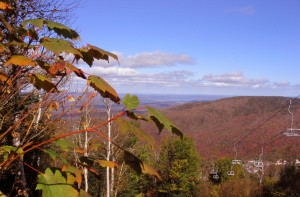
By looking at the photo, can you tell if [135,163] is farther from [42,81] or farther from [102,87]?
[42,81]

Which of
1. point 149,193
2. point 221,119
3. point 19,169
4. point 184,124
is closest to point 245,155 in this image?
point 184,124

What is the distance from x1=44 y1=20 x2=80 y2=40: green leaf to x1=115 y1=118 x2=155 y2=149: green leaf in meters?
0.48

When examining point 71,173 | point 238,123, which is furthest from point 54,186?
point 238,123

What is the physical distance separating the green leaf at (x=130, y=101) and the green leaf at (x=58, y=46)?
0.87ft

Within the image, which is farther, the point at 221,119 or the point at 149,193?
the point at 221,119

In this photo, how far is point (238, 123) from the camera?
12544cm

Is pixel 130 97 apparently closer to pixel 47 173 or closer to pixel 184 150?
pixel 47 173

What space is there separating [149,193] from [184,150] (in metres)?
5.13

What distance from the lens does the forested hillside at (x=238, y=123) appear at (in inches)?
3606

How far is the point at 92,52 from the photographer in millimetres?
1282

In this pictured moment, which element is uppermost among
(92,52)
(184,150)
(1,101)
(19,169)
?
(92,52)

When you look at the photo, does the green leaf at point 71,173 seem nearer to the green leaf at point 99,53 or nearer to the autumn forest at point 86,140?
the autumn forest at point 86,140

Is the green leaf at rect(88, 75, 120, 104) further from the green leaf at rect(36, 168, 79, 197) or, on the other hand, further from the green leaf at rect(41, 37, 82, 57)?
the green leaf at rect(36, 168, 79, 197)

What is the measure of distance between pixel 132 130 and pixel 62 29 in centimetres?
54
